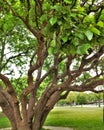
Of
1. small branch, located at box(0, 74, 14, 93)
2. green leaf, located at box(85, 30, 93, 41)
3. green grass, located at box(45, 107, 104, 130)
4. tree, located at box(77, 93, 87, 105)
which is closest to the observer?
green leaf, located at box(85, 30, 93, 41)

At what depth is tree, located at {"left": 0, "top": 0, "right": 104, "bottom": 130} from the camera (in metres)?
4.58

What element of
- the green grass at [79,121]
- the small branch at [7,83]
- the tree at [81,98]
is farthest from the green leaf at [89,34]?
the tree at [81,98]

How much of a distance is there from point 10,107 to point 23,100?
1553 mm

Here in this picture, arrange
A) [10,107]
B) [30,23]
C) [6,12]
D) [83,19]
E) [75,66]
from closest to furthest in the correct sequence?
[83,19]
[30,23]
[6,12]
[10,107]
[75,66]

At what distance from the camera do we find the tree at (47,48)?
4.58m

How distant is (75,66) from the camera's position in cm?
1745

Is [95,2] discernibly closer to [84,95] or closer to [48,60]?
[48,60]

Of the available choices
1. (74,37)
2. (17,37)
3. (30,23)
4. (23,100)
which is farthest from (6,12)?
(74,37)

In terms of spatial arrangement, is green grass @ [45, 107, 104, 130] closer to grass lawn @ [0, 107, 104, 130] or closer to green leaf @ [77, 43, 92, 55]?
grass lawn @ [0, 107, 104, 130]

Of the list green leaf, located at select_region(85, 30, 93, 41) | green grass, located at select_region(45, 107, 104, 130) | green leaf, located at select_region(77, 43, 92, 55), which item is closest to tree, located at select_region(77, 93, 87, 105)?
green grass, located at select_region(45, 107, 104, 130)

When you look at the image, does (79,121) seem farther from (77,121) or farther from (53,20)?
(53,20)

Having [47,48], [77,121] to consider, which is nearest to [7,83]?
[47,48]

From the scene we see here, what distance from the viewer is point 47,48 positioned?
770 centimetres

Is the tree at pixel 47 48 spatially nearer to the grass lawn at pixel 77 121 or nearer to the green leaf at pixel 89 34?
the green leaf at pixel 89 34
